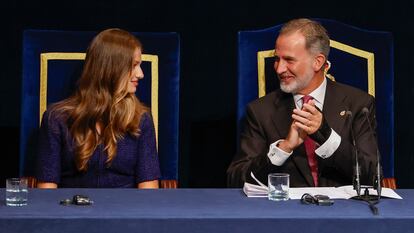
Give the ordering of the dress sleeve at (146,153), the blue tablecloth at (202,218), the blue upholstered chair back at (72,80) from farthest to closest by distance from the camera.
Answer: the blue upholstered chair back at (72,80) < the dress sleeve at (146,153) < the blue tablecloth at (202,218)

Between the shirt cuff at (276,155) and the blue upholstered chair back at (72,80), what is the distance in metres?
0.46

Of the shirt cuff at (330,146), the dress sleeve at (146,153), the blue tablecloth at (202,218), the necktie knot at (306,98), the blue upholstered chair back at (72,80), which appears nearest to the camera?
the blue tablecloth at (202,218)

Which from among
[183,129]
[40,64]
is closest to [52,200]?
[40,64]

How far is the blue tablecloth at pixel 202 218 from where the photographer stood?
6.56 ft

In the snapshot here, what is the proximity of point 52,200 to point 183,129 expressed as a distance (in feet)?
5.35

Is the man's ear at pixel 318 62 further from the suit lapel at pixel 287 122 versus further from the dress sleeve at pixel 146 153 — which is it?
the dress sleeve at pixel 146 153

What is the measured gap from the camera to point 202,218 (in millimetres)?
2010

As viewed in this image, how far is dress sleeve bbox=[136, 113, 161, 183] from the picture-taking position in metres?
2.95

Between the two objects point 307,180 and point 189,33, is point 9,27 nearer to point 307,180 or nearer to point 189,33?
point 189,33

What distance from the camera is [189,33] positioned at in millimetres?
3783

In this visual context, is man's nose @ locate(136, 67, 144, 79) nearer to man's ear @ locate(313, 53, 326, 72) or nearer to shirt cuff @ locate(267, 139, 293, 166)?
shirt cuff @ locate(267, 139, 293, 166)

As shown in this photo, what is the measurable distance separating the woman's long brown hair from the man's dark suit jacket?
40cm

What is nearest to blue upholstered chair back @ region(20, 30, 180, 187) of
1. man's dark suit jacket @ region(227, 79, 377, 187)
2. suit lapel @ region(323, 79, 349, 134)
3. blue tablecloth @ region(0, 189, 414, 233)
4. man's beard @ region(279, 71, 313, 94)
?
man's dark suit jacket @ region(227, 79, 377, 187)

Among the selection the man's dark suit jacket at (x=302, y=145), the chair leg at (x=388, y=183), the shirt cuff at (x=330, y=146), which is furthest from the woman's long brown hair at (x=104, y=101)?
the chair leg at (x=388, y=183)
